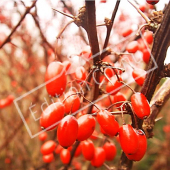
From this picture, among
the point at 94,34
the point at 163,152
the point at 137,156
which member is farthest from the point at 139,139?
the point at 163,152

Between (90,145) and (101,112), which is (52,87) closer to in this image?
(101,112)

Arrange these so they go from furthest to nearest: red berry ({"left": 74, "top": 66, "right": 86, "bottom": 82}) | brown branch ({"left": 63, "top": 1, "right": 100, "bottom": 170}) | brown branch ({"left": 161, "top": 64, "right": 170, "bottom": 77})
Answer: red berry ({"left": 74, "top": 66, "right": 86, "bottom": 82}) < brown branch ({"left": 161, "top": 64, "right": 170, "bottom": 77}) < brown branch ({"left": 63, "top": 1, "right": 100, "bottom": 170})

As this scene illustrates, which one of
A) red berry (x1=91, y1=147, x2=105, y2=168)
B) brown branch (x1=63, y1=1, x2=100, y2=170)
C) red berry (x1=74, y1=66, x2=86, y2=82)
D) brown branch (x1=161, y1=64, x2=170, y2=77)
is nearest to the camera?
brown branch (x1=63, y1=1, x2=100, y2=170)

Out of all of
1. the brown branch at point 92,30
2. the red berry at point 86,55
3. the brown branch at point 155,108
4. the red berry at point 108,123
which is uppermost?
the brown branch at point 92,30

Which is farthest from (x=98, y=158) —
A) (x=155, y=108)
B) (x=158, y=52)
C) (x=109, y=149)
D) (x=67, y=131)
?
(x=158, y=52)

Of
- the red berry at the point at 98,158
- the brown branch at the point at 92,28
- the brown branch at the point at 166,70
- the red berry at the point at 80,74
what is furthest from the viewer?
the red berry at the point at 98,158

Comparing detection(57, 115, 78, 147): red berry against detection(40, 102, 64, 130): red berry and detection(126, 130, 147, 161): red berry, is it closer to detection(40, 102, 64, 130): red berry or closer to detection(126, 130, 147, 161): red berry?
detection(40, 102, 64, 130): red berry

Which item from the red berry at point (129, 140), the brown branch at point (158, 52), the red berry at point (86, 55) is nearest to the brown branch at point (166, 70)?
the brown branch at point (158, 52)

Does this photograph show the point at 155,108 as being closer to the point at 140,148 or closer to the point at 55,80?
the point at 140,148

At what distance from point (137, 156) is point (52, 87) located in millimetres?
368

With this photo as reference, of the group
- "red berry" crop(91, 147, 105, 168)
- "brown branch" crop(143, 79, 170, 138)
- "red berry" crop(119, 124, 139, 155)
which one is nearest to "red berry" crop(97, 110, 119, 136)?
"red berry" crop(119, 124, 139, 155)

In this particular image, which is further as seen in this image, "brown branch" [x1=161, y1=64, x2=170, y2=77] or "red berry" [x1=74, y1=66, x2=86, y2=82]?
"red berry" [x1=74, y1=66, x2=86, y2=82]

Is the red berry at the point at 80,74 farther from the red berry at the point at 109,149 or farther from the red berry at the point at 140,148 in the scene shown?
the red berry at the point at 109,149

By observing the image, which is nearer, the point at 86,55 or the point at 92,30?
the point at 92,30
